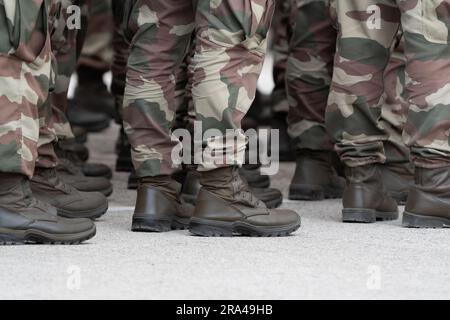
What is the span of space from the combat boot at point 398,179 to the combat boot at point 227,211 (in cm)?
104

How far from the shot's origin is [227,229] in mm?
4242

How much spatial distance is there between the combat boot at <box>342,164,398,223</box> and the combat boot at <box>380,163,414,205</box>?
0.43 metres

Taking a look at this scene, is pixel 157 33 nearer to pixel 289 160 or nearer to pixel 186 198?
pixel 186 198

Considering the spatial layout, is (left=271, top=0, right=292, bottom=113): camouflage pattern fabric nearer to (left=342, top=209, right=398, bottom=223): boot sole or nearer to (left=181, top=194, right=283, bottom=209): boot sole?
(left=181, top=194, right=283, bottom=209): boot sole

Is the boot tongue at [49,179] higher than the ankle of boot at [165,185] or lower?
lower

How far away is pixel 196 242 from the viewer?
4.14 m

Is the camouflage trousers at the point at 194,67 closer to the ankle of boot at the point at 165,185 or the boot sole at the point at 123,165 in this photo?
the ankle of boot at the point at 165,185

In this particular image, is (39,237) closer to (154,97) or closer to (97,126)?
(154,97)

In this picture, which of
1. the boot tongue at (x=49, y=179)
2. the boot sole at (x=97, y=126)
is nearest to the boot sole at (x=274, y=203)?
the boot tongue at (x=49, y=179)

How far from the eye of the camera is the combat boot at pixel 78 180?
5066mm

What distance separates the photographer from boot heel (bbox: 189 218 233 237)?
4.23m

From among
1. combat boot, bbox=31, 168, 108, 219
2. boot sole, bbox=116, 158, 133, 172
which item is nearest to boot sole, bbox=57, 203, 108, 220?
combat boot, bbox=31, 168, 108, 219

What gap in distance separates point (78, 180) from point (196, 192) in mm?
594
